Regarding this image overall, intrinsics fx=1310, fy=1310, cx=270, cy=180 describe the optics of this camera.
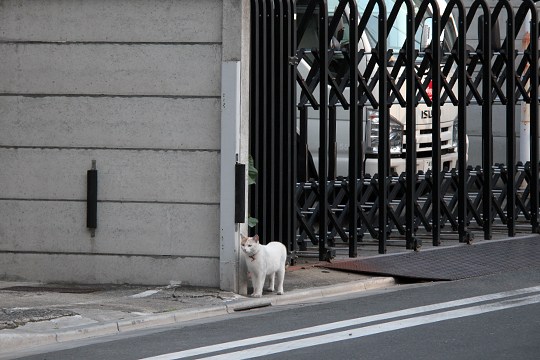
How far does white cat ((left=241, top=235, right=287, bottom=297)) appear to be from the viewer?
481 inches

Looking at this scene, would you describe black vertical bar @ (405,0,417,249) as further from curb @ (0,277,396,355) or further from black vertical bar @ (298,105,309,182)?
curb @ (0,277,396,355)

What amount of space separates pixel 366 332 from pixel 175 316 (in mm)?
1792

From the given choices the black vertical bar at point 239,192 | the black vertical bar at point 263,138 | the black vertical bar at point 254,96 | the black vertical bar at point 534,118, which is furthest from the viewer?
the black vertical bar at point 534,118

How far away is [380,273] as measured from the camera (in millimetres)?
13547

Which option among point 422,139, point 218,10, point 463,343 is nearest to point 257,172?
Result: point 218,10

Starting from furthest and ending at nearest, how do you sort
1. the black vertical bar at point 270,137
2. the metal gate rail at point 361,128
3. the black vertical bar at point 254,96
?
the metal gate rail at point 361,128
the black vertical bar at point 270,137
the black vertical bar at point 254,96

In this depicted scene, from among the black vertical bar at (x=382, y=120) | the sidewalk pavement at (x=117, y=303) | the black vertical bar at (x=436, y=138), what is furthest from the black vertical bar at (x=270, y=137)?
the black vertical bar at (x=436, y=138)

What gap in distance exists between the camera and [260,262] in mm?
12203

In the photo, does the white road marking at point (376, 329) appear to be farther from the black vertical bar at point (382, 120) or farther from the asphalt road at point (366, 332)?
the black vertical bar at point (382, 120)

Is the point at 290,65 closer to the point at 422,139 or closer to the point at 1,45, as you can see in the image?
the point at 1,45

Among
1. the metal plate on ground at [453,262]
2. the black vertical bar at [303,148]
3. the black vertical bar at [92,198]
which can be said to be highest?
the black vertical bar at [303,148]

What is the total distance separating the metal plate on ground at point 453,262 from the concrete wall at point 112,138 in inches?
84.9

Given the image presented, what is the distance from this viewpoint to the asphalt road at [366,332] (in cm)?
952

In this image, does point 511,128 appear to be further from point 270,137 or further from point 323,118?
point 270,137
